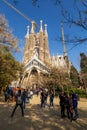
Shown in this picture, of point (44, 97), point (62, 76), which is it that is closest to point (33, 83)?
point (62, 76)

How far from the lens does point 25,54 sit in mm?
96125

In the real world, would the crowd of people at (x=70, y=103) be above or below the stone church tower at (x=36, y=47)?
below

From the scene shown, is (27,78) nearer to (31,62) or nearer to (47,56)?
(31,62)

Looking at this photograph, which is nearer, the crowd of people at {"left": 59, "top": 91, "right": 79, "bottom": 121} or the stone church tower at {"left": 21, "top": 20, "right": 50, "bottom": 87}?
the crowd of people at {"left": 59, "top": 91, "right": 79, "bottom": 121}

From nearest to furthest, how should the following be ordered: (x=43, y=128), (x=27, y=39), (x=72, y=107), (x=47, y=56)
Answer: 1. (x=43, y=128)
2. (x=72, y=107)
3. (x=47, y=56)
4. (x=27, y=39)

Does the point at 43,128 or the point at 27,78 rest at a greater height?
the point at 27,78

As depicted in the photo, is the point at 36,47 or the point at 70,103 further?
the point at 36,47

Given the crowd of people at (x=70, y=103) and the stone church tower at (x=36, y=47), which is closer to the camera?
the crowd of people at (x=70, y=103)

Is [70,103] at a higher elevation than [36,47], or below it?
below

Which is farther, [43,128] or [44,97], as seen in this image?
[44,97]

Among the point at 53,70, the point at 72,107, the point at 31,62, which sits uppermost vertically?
the point at 31,62

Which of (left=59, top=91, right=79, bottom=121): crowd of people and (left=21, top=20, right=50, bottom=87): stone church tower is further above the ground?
(left=21, top=20, right=50, bottom=87): stone church tower

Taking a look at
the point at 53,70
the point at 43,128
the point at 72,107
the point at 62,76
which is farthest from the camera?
the point at 53,70

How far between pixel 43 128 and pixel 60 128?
74 cm
